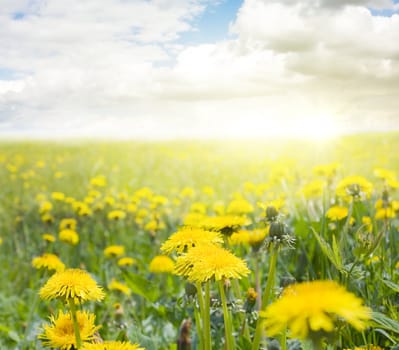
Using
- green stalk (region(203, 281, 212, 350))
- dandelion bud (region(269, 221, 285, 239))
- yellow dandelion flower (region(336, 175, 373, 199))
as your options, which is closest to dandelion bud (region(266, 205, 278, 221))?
dandelion bud (region(269, 221, 285, 239))

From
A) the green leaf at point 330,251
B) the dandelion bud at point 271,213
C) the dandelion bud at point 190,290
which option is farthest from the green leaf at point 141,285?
the green leaf at point 330,251

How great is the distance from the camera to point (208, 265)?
3.27ft

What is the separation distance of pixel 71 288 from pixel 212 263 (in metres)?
0.28

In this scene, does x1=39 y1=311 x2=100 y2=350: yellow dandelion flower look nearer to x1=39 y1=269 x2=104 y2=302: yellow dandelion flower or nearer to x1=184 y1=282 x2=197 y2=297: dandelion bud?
x1=39 y1=269 x2=104 y2=302: yellow dandelion flower

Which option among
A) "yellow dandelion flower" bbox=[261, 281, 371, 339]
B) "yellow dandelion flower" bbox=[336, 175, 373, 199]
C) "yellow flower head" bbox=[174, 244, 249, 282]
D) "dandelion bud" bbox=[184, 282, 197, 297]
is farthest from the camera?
"yellow dandelion flower" bbox=[336, 175, 373, 199]

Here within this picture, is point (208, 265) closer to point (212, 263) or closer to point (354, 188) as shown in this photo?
point (212, 263)

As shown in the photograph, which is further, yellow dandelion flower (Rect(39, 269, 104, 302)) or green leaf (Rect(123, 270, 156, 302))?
green leaf (Rect(123, 270, 156, 302))

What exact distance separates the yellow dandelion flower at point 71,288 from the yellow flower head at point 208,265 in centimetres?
18

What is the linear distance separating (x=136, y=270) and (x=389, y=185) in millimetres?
1584

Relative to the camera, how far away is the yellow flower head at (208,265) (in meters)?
0.99

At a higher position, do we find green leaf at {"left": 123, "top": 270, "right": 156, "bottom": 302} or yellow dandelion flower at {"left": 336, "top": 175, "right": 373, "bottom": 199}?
yellow dandelion flower at {"left": 336, "top": 175, "right": 373, "bottom": 199}

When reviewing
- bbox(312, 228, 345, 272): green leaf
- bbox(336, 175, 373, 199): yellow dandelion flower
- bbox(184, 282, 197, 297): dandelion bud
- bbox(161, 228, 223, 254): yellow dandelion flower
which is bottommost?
bbox(184, 282, 197, 297): dandelion bud

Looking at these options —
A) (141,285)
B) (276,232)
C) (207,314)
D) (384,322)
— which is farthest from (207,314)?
(141,285)

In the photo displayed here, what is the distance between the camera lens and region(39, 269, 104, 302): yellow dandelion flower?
1.03 meters
